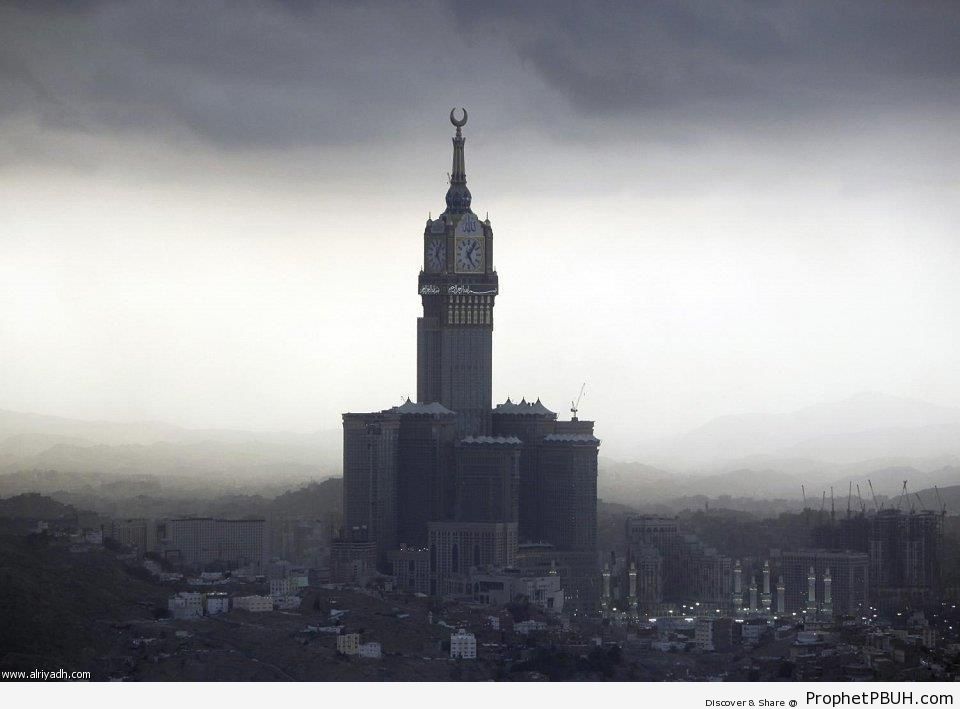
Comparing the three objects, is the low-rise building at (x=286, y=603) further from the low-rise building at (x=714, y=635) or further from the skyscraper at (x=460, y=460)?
the low-rise building at (x=714, y=635)

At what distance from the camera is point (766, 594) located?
66375mm

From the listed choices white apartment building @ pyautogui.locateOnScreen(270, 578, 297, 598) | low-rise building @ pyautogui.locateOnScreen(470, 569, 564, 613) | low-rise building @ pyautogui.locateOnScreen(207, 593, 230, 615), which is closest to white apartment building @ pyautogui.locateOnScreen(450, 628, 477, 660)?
low-rise building @ pyautogui.locateOnScreen(207, 593, 230, 615)

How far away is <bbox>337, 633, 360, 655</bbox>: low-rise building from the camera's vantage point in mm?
51312

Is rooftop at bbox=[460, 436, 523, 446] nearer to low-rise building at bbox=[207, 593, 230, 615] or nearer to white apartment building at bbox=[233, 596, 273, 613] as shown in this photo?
white apartment building at bbox=[233, 596, 273, 613]

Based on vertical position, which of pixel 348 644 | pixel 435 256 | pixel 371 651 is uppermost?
pixel 435 256

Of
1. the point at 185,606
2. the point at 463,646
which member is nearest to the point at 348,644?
the point at 463,646

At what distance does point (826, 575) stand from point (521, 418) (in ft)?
24.3

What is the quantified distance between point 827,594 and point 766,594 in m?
1.52

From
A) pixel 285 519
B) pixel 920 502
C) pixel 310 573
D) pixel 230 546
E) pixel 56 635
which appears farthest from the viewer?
pixel 920 502

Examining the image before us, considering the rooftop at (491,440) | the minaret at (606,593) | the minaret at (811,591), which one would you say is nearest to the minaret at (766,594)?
the minaret at (811,591)

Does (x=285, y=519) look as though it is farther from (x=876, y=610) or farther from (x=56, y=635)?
(x=56, y=635)

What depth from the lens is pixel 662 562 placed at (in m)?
68.5

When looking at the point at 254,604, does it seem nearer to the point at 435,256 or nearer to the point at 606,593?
the point at 606,593

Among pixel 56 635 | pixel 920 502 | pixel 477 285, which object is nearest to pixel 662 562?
pixel 477 285
